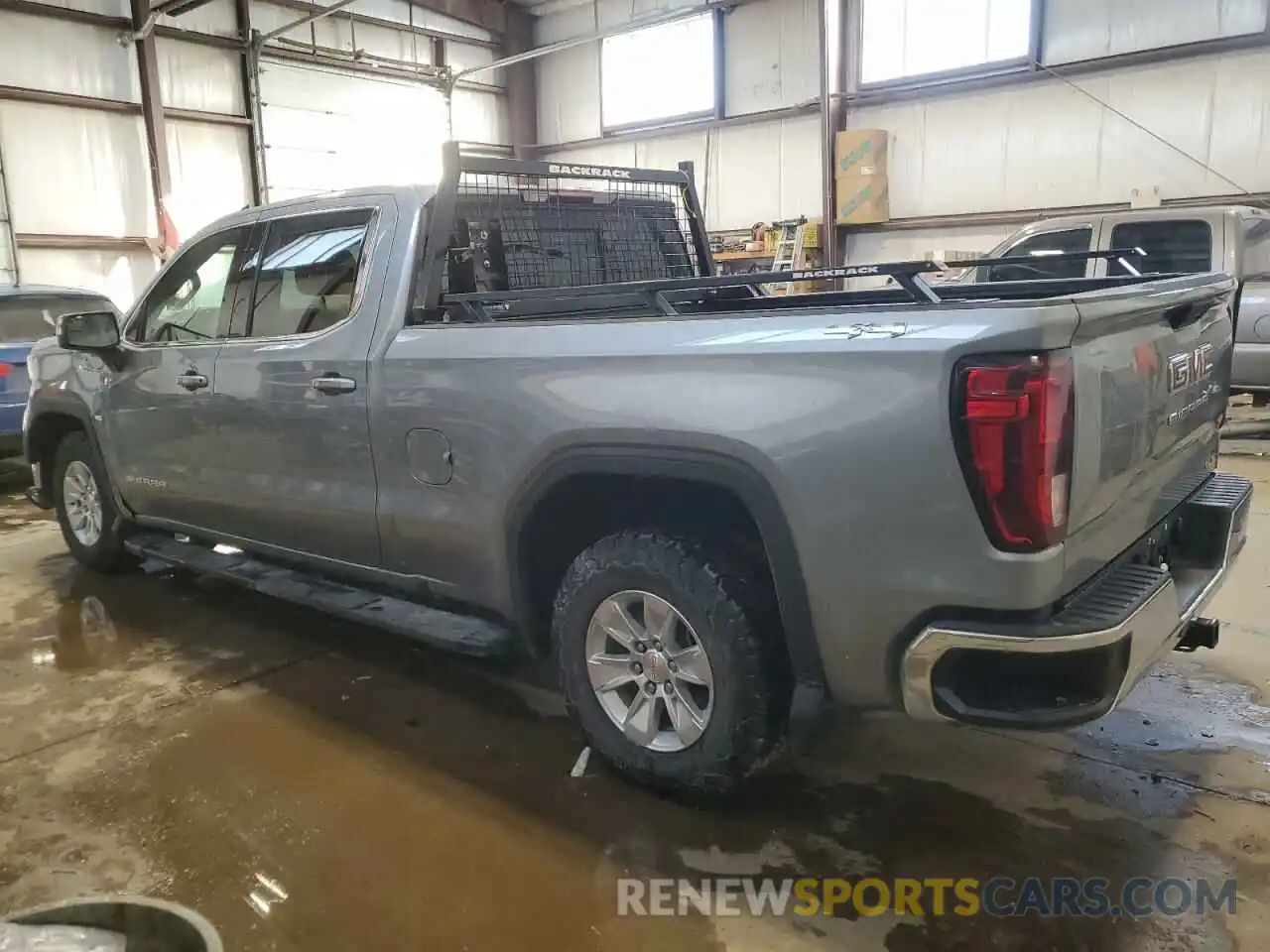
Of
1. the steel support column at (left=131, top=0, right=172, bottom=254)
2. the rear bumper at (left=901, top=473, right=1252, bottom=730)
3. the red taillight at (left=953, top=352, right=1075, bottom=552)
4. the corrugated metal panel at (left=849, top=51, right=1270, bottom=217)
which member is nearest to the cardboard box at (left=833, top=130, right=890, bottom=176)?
the corrugated metal panel at (left=849, top=51, right=1270, bottom=217)

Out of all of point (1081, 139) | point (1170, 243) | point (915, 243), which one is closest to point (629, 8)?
point (915, 243)

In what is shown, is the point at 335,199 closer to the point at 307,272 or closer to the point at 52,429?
the point at 307,272

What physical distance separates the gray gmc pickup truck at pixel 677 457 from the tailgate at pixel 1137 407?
0.01 metres

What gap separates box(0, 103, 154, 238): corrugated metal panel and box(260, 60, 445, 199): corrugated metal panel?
1877mm

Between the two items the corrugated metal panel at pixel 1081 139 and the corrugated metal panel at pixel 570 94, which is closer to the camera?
the corrugated metal panel at pixel 1081 139

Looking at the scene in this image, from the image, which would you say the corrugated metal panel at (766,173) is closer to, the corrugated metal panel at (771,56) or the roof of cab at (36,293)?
the corrugated metal panel at (771,56)

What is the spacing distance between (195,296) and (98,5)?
9.66 m

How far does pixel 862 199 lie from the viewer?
12070 mm

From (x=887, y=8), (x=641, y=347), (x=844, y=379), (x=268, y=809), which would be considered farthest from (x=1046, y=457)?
(x=887, y=8)

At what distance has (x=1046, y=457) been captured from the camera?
1.85 meters

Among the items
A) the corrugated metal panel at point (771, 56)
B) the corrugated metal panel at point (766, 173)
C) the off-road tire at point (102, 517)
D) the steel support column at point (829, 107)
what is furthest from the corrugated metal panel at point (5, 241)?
the steel support column at point (829, 107)

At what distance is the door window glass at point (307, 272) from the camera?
329 cm

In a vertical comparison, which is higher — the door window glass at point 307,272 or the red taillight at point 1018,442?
the door window glass at point 307,272

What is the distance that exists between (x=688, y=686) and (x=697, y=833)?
0.38 meters
